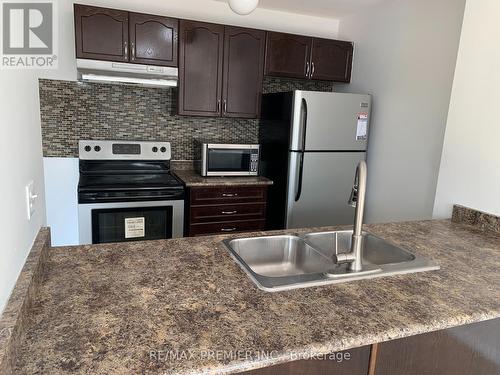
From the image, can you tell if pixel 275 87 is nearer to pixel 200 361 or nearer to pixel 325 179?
pixel 325 179

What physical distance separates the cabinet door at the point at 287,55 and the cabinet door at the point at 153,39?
2.65 ft

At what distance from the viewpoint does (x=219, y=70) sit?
3.06 metres

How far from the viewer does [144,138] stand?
326 centimetres

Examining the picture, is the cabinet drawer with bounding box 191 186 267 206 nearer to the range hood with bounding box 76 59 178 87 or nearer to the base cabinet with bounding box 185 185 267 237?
the base cabinet with bounding box 185 185 267 237

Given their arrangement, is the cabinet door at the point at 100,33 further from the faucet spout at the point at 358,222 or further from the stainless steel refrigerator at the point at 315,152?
the faucet spout at the point at 358,222

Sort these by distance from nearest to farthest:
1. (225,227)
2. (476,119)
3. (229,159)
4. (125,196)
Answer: (476,119) < (125,196) < (225,227) < (229,159)

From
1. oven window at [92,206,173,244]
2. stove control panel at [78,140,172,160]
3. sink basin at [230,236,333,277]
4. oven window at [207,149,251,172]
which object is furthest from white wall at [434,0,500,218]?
stove control panel at [78,140,172,160]

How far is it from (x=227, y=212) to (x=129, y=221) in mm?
777

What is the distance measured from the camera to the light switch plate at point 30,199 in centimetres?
113

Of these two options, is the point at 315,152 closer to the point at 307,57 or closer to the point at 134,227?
the point at 307,57

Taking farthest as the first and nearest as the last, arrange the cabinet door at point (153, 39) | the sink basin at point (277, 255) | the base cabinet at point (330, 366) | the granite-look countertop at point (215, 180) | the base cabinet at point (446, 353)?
1. the granite-look countertop at point (215, 180)
2. the cabinet door at point (153, 39)
3. the sink basin at point (277, 255)
4. the base cabinet at point (446, 353)
5. the base cabinet at point (330, 366)

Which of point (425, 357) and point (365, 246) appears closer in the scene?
point (425, 357)

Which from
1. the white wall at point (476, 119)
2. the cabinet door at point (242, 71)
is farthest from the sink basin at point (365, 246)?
the cabinet door at point (242, 71)

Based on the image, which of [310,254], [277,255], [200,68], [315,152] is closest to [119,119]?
[200,68]
